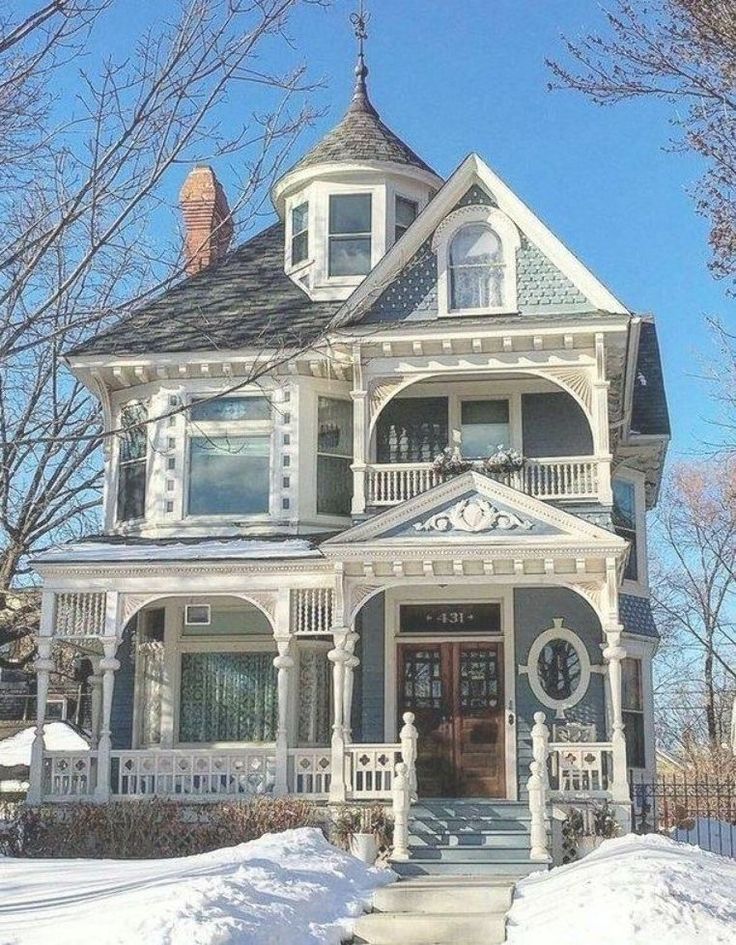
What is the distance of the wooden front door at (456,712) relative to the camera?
17.9 metres

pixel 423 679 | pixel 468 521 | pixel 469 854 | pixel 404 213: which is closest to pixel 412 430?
pixel 468 521

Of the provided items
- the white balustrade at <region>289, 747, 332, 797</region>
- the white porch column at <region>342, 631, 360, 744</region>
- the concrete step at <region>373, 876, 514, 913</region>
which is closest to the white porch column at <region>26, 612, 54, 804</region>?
the white balustrade at <region>289, 747, 332, 797</region>

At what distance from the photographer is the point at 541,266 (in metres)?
18.6

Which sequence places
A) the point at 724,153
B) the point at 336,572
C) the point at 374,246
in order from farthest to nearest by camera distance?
the point at 374,246 → the point at 336,572 → the point at 724,153

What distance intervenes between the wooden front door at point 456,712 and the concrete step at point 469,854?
8.71 feet

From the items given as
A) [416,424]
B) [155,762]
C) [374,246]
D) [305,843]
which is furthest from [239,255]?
[305,843]

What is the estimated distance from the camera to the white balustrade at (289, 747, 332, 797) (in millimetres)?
16516

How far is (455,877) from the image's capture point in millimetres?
14078

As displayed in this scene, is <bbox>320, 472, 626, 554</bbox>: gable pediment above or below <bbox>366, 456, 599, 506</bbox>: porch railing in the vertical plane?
below

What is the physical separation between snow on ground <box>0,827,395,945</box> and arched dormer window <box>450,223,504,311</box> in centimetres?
859

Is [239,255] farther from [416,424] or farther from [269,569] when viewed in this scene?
[269,569]

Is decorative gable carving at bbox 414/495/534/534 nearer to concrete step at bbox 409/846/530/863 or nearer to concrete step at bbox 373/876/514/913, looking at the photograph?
concrete step at bbox 409/846/530/863

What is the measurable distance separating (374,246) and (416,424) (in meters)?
3.29

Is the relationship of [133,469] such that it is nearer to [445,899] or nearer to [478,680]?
[478,680]
